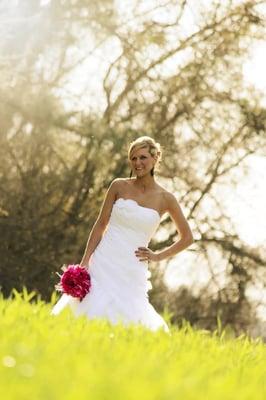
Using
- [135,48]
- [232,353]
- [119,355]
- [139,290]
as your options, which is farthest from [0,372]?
[135,48]

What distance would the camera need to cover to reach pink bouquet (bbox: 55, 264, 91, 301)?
758 centimetres

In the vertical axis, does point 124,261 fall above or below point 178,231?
below

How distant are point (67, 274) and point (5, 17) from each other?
12723mm

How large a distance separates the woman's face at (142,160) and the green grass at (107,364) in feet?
10.4

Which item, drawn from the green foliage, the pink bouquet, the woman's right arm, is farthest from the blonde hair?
the green foliage

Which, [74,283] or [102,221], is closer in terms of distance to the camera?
[74,283]

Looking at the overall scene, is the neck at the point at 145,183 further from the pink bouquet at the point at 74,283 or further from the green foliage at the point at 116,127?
the green foliage at the point at 116,127

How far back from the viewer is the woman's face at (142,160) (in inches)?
308

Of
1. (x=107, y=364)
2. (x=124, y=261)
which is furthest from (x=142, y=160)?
(x=107, y=364)

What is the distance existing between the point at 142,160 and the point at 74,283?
4.01 feet

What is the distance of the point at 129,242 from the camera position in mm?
8094

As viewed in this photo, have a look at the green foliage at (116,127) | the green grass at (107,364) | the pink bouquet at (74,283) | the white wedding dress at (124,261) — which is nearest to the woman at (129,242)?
the white wedding dress at (124,261)

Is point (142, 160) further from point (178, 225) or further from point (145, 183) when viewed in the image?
point (178, 225)

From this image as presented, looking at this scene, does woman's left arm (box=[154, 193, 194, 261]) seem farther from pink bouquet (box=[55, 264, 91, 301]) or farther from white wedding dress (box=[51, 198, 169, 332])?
pink bouquet (box=[55, 264, 91, 301])
